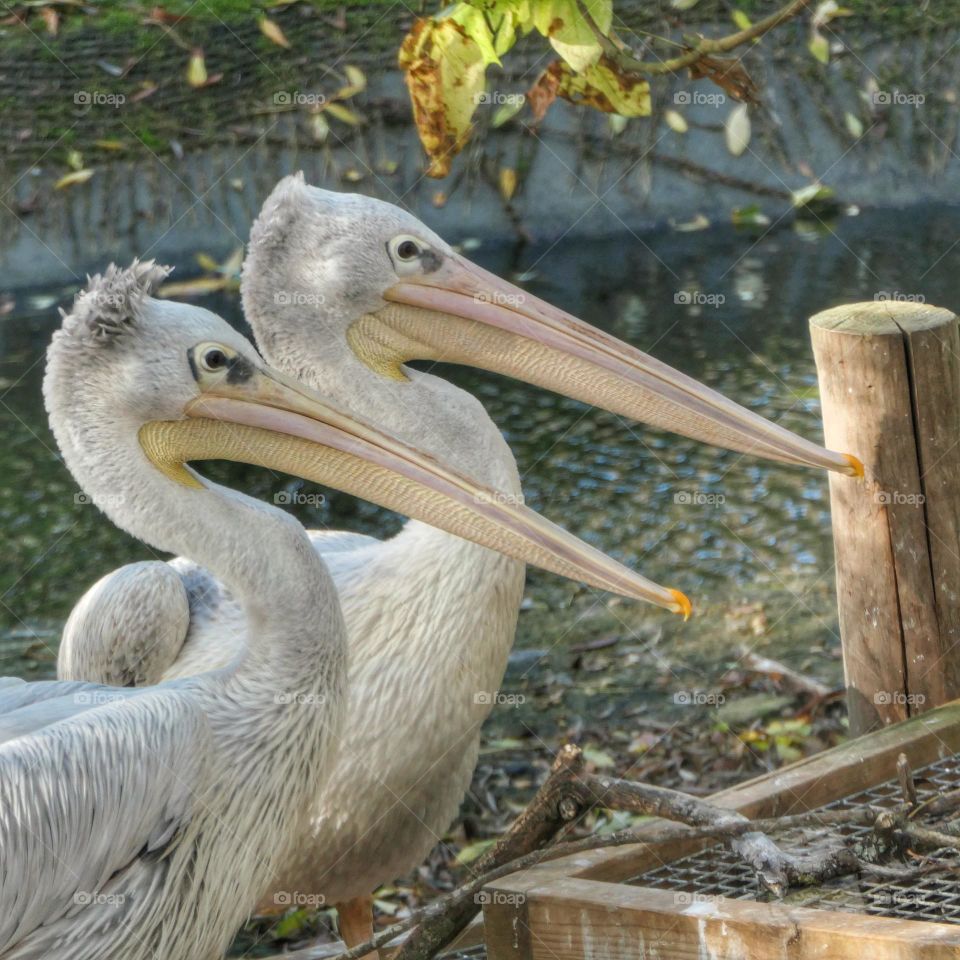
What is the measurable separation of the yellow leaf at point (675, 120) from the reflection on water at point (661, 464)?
676mm

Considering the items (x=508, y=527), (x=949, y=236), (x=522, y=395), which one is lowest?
(x=508, y=527)

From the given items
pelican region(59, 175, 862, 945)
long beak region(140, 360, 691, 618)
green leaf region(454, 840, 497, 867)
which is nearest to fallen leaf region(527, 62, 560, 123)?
pelican region(59, 175, 862, 945)

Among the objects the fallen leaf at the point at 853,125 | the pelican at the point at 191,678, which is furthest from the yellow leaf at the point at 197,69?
the pelican at the point at 191,678

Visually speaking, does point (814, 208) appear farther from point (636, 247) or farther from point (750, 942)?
point (750, 942)

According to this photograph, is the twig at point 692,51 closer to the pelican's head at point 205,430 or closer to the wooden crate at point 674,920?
the pelican's head at point 205,430

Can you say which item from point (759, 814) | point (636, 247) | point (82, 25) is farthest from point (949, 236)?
point (759, 814)

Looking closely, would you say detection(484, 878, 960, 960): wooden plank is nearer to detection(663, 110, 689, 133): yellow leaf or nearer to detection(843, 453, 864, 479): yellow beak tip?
detection(843, 453, 864, 479): yellow beak tip

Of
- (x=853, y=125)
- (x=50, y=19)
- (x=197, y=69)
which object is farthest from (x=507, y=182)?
(x=50, y=19)

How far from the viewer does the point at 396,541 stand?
3713mm

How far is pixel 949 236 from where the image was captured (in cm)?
962

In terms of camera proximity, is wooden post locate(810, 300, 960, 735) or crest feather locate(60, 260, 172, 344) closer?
crest feather locate(60, 260, 172, 344)

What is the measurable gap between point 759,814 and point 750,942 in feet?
2.23

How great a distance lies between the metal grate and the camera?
270 cm

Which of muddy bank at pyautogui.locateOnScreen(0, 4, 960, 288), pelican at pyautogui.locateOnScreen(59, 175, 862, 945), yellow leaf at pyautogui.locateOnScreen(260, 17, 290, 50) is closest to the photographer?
pelican at pyautogui.locateOnScreen(59, 175, 862, 945)
